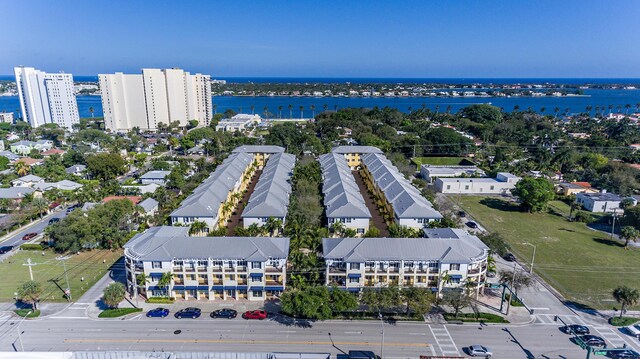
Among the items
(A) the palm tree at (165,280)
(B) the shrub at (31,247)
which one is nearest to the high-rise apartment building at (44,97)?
(B) the shrub at (31,247)

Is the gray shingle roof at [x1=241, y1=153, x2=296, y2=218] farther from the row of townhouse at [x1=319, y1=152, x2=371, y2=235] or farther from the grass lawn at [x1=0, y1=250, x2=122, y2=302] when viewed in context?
the grass lawn at [x1=0, y1=250, x2=122, y2=302]

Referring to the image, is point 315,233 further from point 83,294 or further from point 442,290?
point 83,294

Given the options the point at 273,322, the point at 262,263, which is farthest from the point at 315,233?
the point at 273,322

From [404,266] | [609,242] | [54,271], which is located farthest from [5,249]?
[609,242]

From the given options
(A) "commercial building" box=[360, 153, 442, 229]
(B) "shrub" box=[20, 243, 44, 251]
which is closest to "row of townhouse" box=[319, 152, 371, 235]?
(A) "commercial building" box=[360, 153, 442, 229]

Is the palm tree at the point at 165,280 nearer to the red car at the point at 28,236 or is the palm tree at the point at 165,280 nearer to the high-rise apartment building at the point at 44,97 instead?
the red car at the point at 28,236
